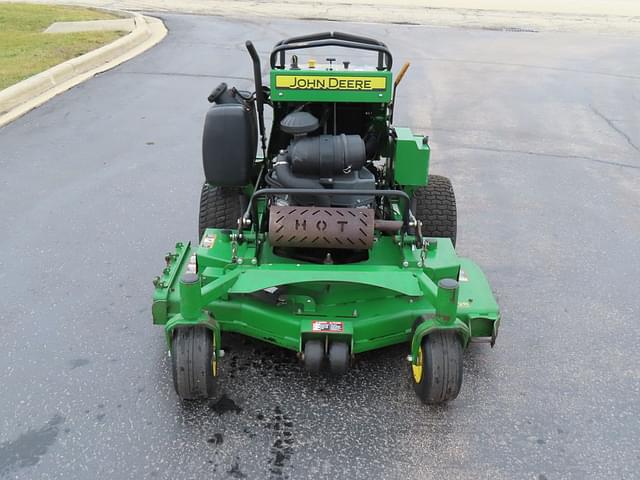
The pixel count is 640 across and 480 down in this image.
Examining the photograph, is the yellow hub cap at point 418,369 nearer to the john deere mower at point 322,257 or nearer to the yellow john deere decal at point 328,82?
the john deere mower at point 322,257

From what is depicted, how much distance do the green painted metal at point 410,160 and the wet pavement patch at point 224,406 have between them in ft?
4.91

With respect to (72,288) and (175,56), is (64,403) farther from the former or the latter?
(175,56)

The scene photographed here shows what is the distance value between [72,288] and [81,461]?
1.53 metres

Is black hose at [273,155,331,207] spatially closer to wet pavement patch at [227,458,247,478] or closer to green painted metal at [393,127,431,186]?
green painted metal at [393,127,431,186]

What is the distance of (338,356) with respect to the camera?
2924mm

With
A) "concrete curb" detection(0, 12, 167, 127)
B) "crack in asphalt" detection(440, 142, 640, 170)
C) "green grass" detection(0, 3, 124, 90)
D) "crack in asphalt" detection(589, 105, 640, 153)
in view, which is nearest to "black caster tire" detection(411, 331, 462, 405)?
"crack in asphalt" detection(440, 142, 640, 170)

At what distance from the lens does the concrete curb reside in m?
7.77

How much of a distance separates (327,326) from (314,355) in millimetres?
140

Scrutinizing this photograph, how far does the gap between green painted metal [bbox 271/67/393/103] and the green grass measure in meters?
6.01

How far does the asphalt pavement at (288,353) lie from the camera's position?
2.78 meters

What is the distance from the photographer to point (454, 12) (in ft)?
70.3

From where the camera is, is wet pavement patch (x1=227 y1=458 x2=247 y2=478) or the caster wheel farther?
the caster wheel

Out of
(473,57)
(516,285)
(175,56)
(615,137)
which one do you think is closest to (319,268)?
(516,285)

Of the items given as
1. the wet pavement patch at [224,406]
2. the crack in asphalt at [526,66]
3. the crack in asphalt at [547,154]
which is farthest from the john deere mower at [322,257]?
the crack in asphalt at [526,66]
